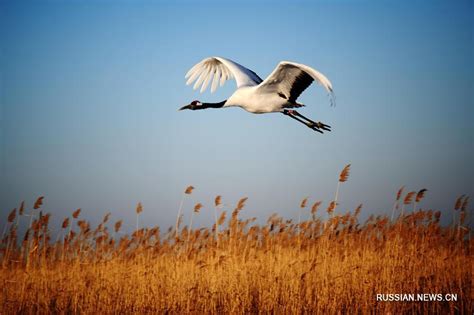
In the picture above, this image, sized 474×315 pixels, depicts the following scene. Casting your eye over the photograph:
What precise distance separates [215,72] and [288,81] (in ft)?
6.72

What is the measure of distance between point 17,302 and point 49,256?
42.8 inches

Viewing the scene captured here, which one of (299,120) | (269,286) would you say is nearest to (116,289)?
Answer: (269,286)

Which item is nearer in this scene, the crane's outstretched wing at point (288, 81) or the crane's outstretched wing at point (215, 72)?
the crane's outstretched wing at point (288, 81)

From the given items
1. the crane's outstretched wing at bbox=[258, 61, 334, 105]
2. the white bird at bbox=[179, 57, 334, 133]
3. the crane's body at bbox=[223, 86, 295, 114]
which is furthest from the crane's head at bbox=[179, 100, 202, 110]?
the crane's outstretched wing at bbox=[258, 61, 334, 105]

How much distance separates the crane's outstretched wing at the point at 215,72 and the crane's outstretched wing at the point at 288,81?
1.08 metres

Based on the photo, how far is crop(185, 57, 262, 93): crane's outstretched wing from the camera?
8.80m

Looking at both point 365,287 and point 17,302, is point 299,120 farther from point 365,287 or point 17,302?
point 17,302

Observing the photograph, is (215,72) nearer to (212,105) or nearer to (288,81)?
(212,105)

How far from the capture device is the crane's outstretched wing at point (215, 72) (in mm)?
8797

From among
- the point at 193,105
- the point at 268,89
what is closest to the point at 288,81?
the point at 268,89

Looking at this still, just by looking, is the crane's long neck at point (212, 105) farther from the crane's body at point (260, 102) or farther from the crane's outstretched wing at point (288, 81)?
the crane's outstretched wing at point (288, 81)

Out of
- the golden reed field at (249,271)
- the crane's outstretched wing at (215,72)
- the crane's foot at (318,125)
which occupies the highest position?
the crane's outstretched wing at (215,72)

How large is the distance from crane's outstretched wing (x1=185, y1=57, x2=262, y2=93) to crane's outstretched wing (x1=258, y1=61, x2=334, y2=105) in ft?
3.55

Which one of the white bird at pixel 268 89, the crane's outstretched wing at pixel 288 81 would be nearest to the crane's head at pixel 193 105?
the white bird at pixel 268 89
